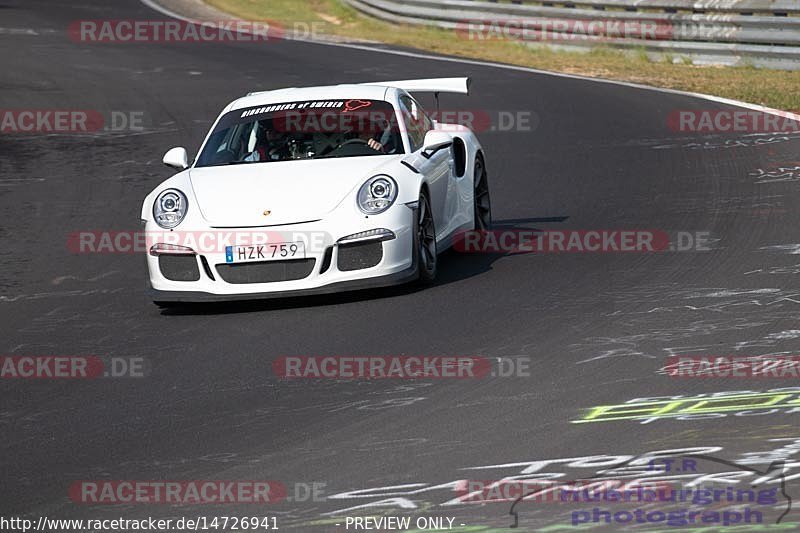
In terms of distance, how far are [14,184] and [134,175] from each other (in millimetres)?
1155

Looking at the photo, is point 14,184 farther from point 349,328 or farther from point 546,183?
point 349,328

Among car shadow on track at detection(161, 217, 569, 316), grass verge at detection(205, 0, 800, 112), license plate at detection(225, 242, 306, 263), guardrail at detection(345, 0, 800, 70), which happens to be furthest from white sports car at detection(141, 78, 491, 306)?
guardrail at detection(345, 0, 800, 70)

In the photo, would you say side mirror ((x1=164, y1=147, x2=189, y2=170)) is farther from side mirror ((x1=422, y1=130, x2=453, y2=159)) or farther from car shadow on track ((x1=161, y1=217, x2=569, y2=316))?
side mirror ((x1=422, y1=130, x2=453, y2=159))

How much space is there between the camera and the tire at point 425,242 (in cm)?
888

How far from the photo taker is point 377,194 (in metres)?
8.82

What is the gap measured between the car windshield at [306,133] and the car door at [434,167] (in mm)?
172

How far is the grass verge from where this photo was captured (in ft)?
64.8

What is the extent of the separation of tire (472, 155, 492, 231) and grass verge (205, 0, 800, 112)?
789cm

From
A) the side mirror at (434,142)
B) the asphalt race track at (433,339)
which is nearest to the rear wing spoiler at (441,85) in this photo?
the side mirror at (434,142)

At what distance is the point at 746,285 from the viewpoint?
27.6 ft

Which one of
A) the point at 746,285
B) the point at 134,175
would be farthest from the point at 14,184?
the point at 746,285

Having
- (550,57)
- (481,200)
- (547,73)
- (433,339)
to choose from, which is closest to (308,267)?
(433,339)

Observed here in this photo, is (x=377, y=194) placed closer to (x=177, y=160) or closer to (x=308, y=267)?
(x=308, y=267)

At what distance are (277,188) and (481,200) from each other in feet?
8.02
